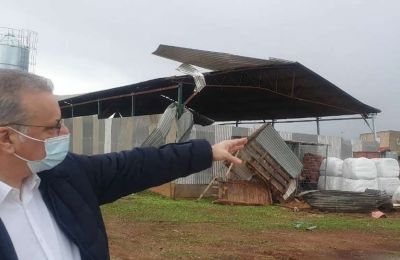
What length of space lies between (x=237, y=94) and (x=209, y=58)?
4.16 m

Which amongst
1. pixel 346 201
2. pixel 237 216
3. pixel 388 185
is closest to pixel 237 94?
pixel 388 185

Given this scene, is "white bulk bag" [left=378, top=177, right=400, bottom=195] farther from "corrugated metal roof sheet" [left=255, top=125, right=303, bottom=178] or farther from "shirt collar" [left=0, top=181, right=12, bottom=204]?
"shirt collar" [left=0, top=181, right=12, bottom=204]

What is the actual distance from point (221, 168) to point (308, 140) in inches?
214

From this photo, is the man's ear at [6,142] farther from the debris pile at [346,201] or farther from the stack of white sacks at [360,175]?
the stack of white sacks at [360,175]

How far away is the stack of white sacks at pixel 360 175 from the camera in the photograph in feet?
55.7

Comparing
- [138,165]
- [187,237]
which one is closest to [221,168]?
[187,237]

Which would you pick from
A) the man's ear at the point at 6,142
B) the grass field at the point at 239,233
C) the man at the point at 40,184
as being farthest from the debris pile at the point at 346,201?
the man's ear at the point at 6,142

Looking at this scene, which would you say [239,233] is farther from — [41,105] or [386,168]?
[386,168]

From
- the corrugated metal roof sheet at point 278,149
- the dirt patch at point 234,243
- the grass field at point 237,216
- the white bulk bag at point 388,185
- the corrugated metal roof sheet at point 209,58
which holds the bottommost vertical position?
the grass field at point 237,216

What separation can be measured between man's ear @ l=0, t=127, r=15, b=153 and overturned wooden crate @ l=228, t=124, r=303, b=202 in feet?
42.8

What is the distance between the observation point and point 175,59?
16.0 metres

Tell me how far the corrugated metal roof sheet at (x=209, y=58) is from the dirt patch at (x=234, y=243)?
640 centimetres

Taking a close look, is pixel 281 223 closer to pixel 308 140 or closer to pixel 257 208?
pixel 257 208

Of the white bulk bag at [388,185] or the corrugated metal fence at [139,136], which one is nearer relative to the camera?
the corrugated metal fence at [139,136]
